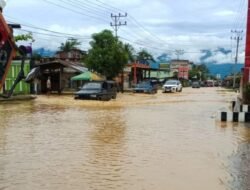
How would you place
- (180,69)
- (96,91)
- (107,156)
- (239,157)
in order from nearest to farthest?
(107,156)
(239,157)
(96,91)
(180,69)

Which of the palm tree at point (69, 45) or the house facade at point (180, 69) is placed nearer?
the palm tree at point (69, 45)

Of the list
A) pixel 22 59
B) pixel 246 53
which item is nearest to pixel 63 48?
pixel 246 53

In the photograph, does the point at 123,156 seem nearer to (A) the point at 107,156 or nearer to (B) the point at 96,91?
(A) the point at 107,156

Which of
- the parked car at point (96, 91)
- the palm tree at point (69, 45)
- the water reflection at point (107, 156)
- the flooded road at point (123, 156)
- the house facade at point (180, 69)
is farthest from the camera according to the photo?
the house facade at point (180, 69)

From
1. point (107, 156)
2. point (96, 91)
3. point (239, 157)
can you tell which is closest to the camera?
point (107, 156)

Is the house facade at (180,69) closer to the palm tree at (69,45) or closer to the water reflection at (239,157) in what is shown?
the palm tree at (69,45)

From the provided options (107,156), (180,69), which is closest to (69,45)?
(180,69)

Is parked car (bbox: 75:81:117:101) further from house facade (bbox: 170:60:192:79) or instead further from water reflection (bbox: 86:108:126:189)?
house facade (bbox: 170:60:192:79)

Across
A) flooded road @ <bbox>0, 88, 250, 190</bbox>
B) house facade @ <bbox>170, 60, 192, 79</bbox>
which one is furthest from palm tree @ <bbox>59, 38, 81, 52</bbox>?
flooded road @ <bbox>0, 88, 250, 190</bbox>

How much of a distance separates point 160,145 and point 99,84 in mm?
23893

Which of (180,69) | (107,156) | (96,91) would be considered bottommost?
(107,156)

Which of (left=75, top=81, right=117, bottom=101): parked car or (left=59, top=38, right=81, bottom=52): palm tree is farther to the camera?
(left=59, top=38, right=81, bottom=52): palm tree

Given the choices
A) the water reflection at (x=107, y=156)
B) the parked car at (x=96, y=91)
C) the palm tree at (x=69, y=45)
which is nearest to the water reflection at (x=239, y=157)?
the water reflection at (x=107, y=156)

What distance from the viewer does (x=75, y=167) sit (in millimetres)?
9164
